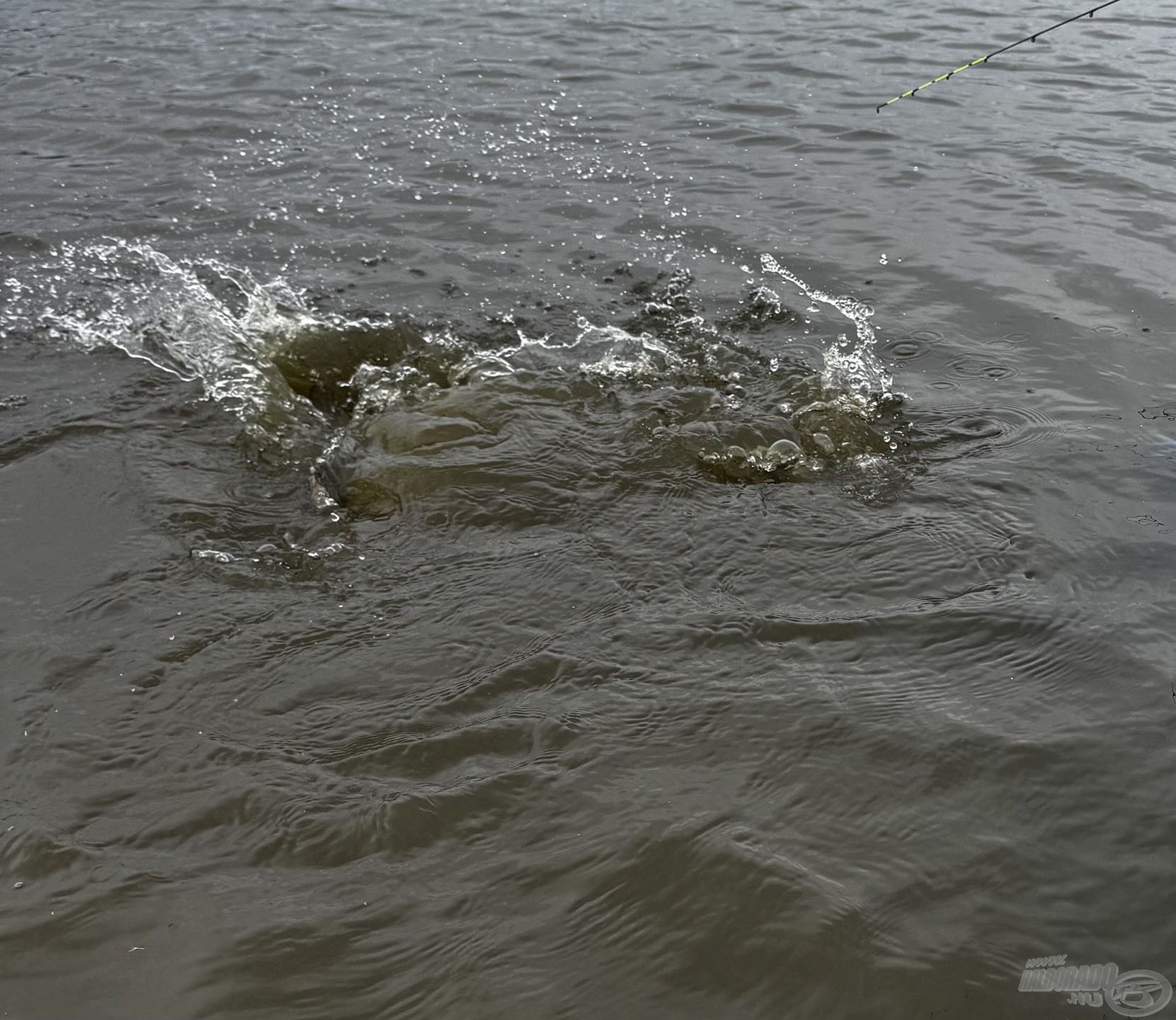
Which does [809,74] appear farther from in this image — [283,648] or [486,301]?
[283,648]

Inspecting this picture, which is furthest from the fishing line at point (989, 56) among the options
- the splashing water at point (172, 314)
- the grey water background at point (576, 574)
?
the splashing water at point (172, 314)

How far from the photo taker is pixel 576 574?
4082 millimetres

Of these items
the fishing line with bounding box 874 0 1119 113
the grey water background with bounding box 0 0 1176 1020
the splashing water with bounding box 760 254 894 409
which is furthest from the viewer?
the fishing line with bounding box 874 0 1119 113

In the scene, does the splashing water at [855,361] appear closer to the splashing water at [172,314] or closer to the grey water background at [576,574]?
the grey water background at [576,574]

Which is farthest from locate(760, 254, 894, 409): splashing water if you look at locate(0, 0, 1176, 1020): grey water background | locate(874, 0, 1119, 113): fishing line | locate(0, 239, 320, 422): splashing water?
locate(0, 239, 320, 422): splashing water

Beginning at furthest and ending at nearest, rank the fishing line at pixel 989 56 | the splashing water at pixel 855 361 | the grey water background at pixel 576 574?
the fishing line at pixel 989 56
the splashing water at pixel 855 361
the grey water background at pixel 576 574

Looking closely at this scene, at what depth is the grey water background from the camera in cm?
278

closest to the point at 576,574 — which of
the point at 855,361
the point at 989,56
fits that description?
the point at 855,361

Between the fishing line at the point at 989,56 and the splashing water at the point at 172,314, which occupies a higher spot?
the fishing line at the point at 989,56

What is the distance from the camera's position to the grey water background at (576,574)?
2.78 m

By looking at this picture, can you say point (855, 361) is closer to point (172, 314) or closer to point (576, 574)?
point (576, 574)

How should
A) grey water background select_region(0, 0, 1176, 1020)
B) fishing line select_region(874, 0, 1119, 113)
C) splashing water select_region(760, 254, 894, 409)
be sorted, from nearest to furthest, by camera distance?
grey water background select_region(0, 0, 1176, 1020) → splashing water select_region(760, 254, 894, 409) → fishing line select_region(874, 0, 1119, 113)

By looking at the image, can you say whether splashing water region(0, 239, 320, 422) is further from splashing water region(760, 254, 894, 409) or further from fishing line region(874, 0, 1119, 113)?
fishing line region(874, 0, 1119, 113)

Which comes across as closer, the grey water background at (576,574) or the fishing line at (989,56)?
the grey water background at (576,574)
